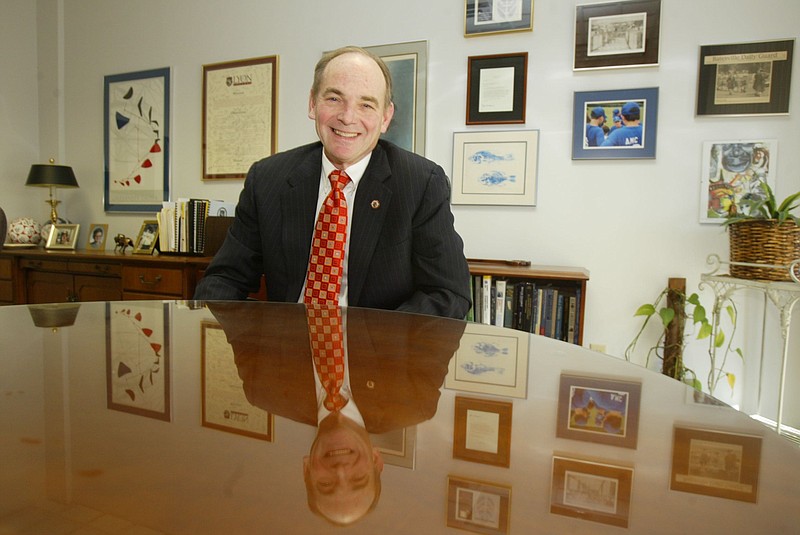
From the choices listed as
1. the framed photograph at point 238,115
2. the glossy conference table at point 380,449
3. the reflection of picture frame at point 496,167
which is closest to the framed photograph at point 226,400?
the glossy conference table at point 380,449

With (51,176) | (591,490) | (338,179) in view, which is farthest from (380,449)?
(51,176)

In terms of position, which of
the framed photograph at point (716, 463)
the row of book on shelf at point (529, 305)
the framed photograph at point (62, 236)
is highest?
the framed photograph at point (62, 236)

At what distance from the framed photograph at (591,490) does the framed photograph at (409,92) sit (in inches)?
107

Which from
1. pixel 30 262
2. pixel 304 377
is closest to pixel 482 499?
pixel 304 377

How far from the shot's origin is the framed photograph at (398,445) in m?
0.35

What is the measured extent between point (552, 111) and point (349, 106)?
61.5 inches

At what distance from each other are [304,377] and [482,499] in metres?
0.31

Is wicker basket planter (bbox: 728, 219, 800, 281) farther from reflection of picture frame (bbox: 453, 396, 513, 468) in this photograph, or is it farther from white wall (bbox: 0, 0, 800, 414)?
reflection of picture frame (bbox: 453, 396, 513, 468)

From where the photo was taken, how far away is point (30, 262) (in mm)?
3379

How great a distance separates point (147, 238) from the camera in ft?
11.1

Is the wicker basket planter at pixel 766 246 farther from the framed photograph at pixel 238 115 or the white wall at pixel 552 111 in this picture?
the framed photograph at pixel 238 115

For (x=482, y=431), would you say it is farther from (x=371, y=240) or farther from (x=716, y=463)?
(x=371, y=240)

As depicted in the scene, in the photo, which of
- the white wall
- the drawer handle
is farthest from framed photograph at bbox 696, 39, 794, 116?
the drawer handle

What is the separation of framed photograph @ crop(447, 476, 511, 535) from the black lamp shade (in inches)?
167
